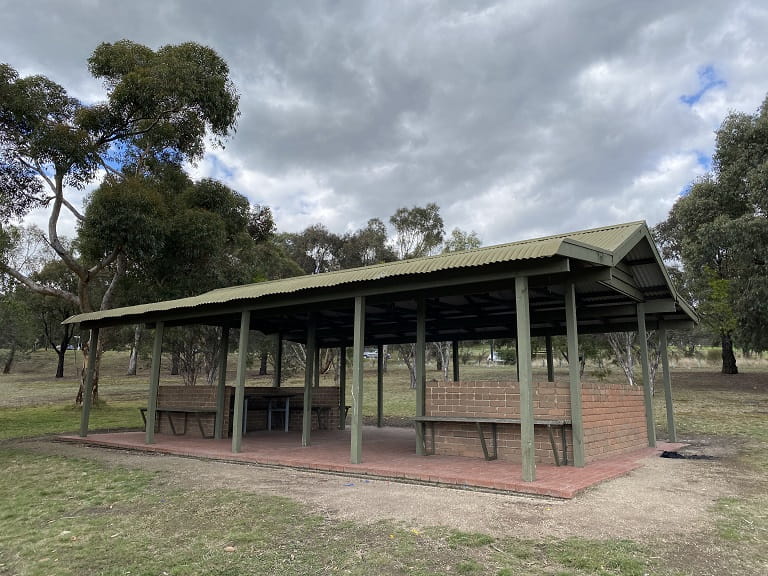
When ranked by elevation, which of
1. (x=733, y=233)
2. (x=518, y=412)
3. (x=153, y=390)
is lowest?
(x=518, y=412)

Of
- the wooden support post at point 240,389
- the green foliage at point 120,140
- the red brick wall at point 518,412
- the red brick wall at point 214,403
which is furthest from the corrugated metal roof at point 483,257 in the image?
the green foliage at point 120,140

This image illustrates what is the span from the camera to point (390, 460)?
24.6 feet

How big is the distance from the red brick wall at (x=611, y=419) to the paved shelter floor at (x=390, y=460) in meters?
0.18

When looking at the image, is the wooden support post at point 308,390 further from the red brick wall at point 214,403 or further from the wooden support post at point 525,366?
the wooden support post at point 525,366

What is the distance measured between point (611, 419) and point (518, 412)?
5.96 ft

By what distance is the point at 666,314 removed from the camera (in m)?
10.2

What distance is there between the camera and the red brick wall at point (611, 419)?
288 inches

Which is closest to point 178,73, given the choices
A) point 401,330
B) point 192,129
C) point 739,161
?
point 192,129

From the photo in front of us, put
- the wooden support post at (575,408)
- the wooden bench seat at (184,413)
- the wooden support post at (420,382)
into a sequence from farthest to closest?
the wooden bench seat at (184,413) → the wooden support post at (420,382) → the wooden support post at (575,408)

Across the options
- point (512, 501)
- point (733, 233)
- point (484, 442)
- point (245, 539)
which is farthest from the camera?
point (733, 233)

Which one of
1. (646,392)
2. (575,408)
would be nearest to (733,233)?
(646,392)

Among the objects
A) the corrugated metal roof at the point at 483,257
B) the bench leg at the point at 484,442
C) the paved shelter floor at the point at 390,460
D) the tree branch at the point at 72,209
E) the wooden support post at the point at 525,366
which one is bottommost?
the paved shelter floor at the point at 390,460

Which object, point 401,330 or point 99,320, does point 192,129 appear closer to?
point 99,320

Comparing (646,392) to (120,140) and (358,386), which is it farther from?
(120,140)
